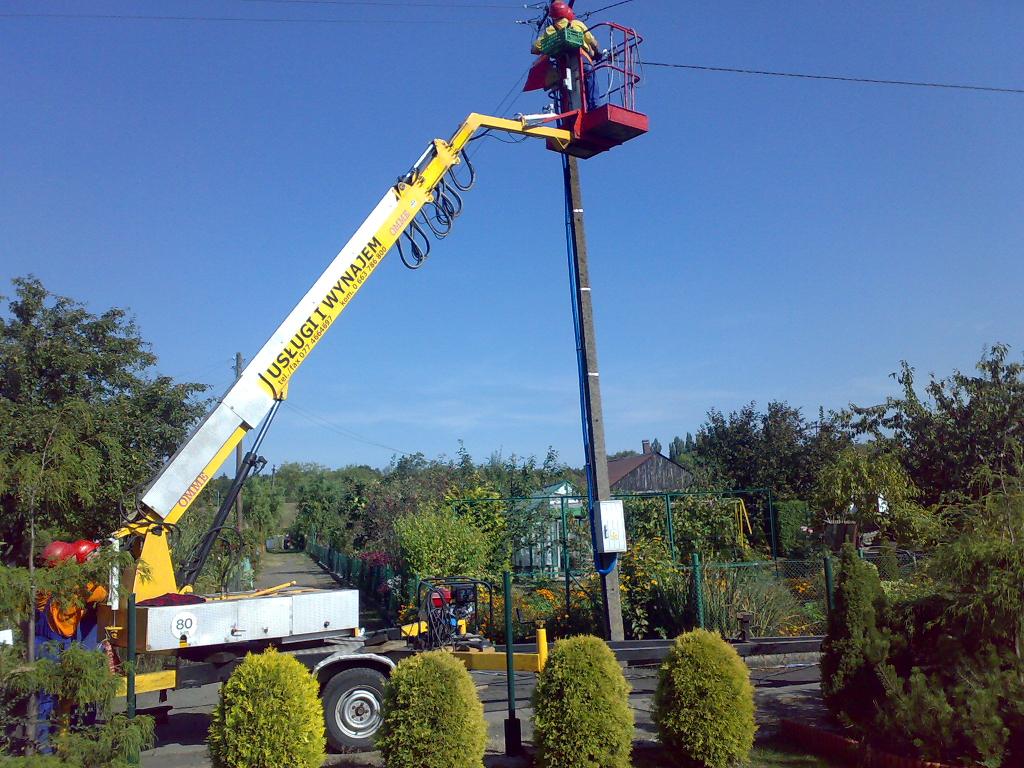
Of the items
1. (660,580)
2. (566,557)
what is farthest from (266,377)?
(566,557)

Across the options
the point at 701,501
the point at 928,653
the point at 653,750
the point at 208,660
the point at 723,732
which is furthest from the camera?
the point at 701,501

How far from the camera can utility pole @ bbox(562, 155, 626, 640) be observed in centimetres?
1285

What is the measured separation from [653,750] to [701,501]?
10474 millimetres

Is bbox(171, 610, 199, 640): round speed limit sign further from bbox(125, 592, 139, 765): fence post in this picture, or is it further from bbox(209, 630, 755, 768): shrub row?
bbox(209, 630, 755, 768): shrub row

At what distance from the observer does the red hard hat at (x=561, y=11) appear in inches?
538

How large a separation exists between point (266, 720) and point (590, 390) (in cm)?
762

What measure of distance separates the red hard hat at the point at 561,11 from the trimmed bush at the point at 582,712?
1013 cm

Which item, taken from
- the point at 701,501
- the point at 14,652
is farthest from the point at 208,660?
the point at 701,501

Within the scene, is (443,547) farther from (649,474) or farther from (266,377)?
(649,474)

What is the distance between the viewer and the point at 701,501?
18516mm

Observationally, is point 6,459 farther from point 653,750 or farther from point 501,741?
point 653,750

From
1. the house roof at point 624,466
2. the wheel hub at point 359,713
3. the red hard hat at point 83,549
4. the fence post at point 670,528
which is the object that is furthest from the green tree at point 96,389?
the house roof at point 624,466

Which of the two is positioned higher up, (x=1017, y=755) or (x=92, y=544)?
(x=92, y=544)

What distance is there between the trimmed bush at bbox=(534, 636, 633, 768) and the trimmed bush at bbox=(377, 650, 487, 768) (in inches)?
22.0
